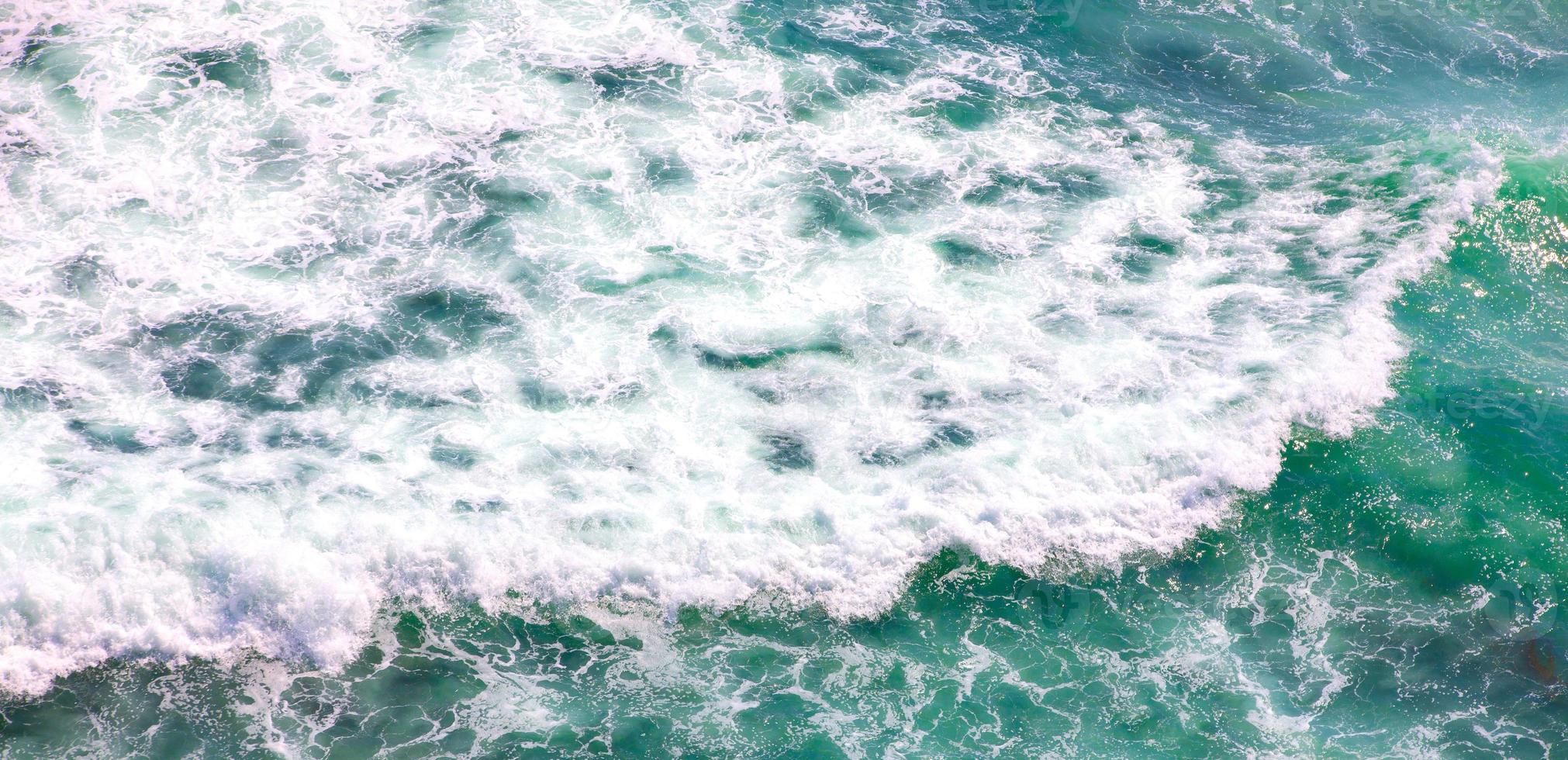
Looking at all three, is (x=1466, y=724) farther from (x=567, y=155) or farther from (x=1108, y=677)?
(x=567, y=155)

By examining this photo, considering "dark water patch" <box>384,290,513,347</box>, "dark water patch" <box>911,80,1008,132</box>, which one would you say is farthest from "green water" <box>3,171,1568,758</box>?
"dark water patch" <box>911,80,1008,132</box>

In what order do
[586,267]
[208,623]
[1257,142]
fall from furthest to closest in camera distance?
1. [1257,142]
2. [586,267]
3. [208,623]

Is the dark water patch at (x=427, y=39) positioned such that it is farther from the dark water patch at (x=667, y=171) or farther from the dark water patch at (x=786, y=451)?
the dark water patch at (x=786, y=451)

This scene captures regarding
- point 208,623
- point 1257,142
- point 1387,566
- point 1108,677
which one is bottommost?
point 208,623

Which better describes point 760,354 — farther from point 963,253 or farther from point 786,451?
point 963,253

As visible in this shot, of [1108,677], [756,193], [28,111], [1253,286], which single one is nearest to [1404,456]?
[1253,286]

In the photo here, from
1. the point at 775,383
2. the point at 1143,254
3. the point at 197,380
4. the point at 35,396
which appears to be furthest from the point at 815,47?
the point at 35,396

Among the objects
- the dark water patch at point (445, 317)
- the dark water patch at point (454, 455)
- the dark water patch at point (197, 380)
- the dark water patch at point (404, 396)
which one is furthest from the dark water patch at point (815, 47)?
the dark water patch at point (197, 380)
